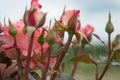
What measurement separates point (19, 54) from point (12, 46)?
2cm

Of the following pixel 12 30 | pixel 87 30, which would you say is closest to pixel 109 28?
pixel 87 30

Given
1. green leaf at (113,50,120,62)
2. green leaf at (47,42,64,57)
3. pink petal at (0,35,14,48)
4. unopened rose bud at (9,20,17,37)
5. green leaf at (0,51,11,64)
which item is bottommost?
green leaf at (0,51,11,64)

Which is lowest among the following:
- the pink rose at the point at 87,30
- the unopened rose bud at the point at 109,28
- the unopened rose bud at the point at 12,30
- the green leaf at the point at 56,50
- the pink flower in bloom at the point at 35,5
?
the green leaf at the point at 56,50

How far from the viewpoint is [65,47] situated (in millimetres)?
483

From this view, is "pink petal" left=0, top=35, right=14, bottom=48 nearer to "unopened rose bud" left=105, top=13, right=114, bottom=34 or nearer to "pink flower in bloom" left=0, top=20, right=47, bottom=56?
"pink flower in bloom" left=0, top=20, right=47, bottom=56

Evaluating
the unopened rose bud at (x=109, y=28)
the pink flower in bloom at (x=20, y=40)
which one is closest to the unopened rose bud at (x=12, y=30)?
the pink flower in bloom at (x=20, y=40)

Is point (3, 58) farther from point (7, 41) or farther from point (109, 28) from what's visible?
point (109, 28)

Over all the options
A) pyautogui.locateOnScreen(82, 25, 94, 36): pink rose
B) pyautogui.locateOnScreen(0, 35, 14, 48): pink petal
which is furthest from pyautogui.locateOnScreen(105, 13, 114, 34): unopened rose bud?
pyautogui.locateOnScreen(0, 35, 14, 48): pink petal

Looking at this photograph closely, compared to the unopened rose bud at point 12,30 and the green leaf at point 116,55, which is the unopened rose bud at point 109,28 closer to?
the green leaf at point 116,55

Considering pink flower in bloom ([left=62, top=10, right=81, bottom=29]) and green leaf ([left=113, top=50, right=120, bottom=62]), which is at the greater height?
pink flower in bloom ([left=62, top=10, right=81, bottom=29])

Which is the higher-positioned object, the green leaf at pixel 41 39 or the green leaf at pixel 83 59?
the green leaf at pixel 41 39

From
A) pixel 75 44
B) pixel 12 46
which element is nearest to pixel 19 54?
pixel 12 46

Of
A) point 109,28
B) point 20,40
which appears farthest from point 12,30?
point 109,28

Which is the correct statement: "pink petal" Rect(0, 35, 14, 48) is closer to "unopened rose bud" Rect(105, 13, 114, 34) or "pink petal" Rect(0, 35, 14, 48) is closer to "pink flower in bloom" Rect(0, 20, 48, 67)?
"pink flower in bloom" Rect(0, 20, 48, 67)
